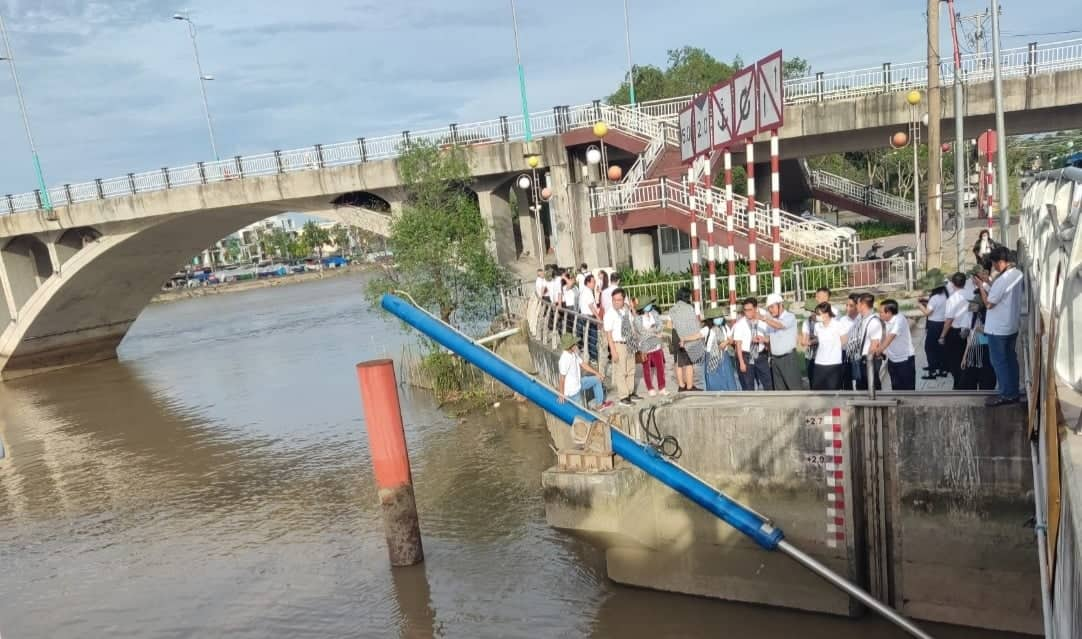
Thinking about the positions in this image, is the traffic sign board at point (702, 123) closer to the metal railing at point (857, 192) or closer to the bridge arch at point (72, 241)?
the metal railing at point (857, 192)

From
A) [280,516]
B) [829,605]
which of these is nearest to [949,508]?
[829,605]

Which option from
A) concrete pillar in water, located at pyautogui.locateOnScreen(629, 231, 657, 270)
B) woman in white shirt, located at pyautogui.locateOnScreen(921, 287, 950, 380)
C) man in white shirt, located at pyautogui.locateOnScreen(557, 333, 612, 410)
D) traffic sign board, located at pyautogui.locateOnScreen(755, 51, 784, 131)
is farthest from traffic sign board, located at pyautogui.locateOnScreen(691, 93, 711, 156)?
concrete pillar in water, located at pyautogui.locateOnScreen(629, 231, 657, 270)

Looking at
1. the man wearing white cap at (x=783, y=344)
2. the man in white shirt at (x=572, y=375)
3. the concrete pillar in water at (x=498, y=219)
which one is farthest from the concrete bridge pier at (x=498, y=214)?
the man wearing white cap at (x=783, y=344)

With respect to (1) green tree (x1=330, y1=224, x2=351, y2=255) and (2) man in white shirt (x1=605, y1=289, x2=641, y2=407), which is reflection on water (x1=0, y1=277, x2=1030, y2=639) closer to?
(2) man in white shirt (x1=605, y1=289, x2=641, y2=407)

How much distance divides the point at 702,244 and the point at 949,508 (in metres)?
13.0

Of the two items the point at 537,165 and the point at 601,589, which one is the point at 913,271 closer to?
the point at 537,165

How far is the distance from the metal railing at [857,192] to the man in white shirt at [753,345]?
2174 cm

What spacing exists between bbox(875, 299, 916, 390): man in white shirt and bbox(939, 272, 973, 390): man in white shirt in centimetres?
67

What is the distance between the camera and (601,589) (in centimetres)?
855

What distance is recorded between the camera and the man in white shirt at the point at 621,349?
902 centimetres

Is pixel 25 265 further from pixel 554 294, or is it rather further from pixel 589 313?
pixel 589 313

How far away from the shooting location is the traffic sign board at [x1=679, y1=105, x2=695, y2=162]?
13.2 meters

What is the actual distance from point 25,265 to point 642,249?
27340mm

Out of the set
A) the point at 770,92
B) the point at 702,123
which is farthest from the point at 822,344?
the point at 702,123
